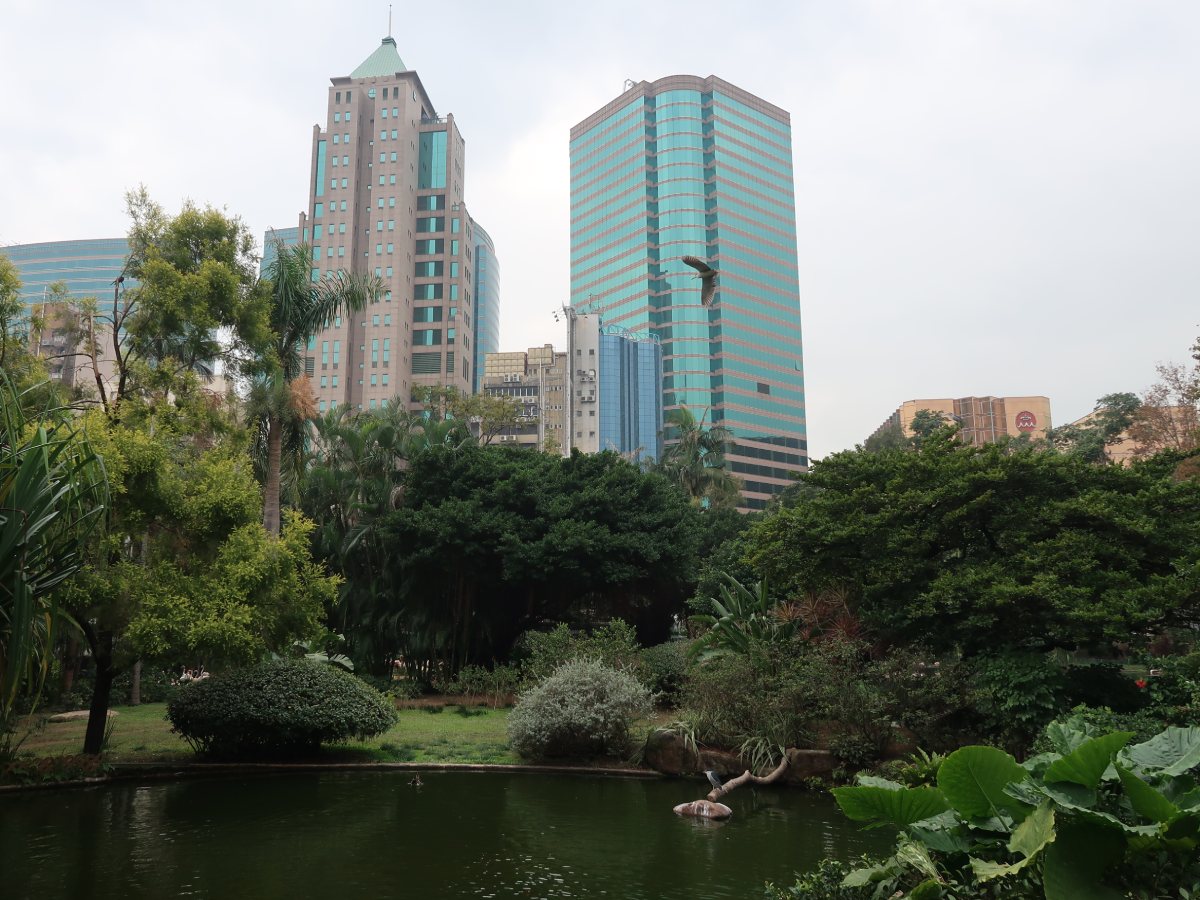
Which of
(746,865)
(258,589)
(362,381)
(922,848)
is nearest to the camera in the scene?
(922,848)

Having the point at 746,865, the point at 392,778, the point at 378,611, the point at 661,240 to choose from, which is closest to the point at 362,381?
the point at 661,240

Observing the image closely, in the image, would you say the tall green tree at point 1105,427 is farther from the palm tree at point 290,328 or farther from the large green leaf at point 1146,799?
the large green leaf at point 1146,799

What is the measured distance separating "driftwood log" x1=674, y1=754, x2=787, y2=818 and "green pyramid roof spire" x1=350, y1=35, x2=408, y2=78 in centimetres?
8793

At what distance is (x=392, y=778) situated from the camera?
13898mm

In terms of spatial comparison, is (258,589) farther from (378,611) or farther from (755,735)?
(378,611)

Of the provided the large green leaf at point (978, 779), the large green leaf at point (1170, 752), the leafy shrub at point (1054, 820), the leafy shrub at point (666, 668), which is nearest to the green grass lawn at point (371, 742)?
the leafy shrub at point (666, 668)

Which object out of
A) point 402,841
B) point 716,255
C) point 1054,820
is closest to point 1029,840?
point 1054,820

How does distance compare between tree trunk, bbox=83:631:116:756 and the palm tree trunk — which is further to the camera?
the palm tree trunk

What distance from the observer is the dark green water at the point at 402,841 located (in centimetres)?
791

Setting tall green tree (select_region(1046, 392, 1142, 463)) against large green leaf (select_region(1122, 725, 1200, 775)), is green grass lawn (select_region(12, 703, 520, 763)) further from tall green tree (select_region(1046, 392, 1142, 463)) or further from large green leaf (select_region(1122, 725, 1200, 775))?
tall green tree (select_region(1046, 392, 1142, 463))

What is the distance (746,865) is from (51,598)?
25.7 feet

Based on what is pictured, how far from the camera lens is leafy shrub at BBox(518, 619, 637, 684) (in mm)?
18156

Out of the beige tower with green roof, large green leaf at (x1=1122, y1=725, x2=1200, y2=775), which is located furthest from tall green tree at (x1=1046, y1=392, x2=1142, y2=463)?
the beige tower with green roof

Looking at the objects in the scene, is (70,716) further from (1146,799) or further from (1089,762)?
(1146,799)
